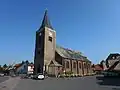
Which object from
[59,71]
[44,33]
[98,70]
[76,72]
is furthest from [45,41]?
[98,70]

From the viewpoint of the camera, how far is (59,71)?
56.8 metres

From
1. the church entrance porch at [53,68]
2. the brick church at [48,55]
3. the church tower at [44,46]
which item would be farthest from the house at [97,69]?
the church tower at [44,46]

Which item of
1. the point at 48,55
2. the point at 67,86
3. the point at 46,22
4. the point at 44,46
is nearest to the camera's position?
the point at 67,86

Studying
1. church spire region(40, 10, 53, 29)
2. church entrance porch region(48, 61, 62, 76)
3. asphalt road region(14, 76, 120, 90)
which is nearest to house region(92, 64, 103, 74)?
church entrance porch region(48, 61, 62, 76)

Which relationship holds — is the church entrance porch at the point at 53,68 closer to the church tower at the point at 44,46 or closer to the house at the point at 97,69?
the church tower at the point at 44,46

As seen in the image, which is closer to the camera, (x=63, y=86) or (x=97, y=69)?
(x=63, y=86)

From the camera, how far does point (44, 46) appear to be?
56.6 metres

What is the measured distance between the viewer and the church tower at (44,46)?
5634cm

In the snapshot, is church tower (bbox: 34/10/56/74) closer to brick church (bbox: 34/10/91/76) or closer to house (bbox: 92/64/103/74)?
brick church (bbox: 34/10/91/76)

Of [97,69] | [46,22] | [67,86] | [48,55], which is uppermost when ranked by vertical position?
[46,22]

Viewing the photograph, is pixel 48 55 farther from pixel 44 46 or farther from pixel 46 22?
pixel 46 22

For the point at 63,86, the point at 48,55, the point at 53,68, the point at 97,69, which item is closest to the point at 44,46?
the point at 48,55

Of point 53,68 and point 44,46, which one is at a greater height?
point 44,46

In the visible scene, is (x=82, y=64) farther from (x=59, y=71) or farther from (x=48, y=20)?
(x=48, y=20)
